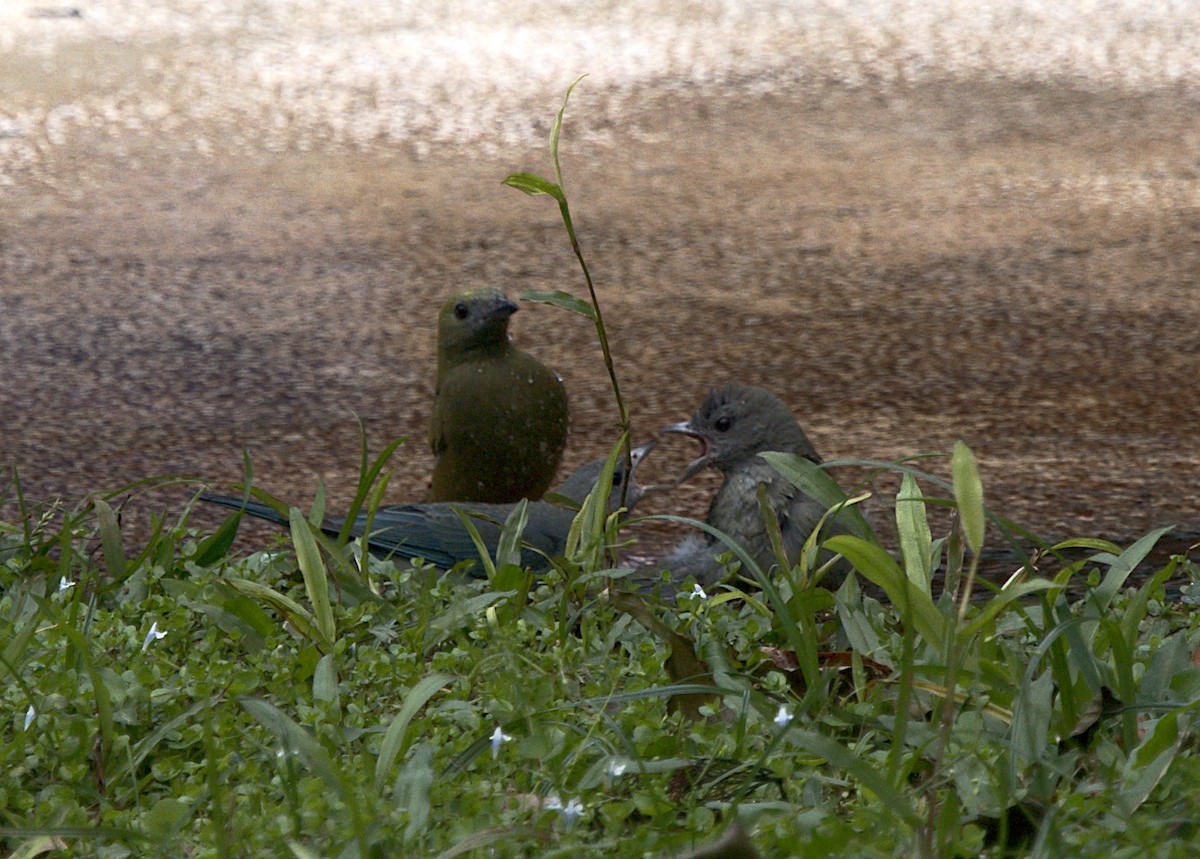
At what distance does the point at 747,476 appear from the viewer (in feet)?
12.3

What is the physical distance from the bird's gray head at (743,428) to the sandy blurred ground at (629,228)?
515mm

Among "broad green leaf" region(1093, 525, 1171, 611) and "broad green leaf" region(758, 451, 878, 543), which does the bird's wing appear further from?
"broad green leaf" region(1093, 525, 1171, 611)

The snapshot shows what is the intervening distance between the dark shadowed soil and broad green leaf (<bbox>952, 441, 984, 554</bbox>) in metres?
2.10

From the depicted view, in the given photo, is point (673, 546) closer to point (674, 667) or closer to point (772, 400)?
point (772, 400)

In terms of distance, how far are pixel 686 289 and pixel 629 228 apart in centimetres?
68

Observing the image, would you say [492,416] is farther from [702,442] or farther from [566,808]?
[566,808]

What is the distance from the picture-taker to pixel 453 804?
2148 millimetres

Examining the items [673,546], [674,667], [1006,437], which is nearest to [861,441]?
[1006,437]

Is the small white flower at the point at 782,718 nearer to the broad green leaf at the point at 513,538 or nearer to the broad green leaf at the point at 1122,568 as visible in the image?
the broad green leaf at the point at 1122,568

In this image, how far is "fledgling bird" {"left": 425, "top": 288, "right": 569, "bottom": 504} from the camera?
3967mm

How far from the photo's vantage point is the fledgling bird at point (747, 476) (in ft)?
11.7

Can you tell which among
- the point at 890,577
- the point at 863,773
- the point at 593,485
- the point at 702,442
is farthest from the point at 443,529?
the point at 863,773

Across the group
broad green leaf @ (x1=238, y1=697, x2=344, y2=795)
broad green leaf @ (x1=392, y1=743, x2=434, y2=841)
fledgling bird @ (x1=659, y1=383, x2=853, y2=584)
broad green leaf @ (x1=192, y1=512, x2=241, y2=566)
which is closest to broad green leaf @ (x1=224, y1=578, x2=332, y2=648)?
broad green leaf @ (x1=192, y1=512, x2=241, y2=566)

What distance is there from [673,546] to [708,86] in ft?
15.3
